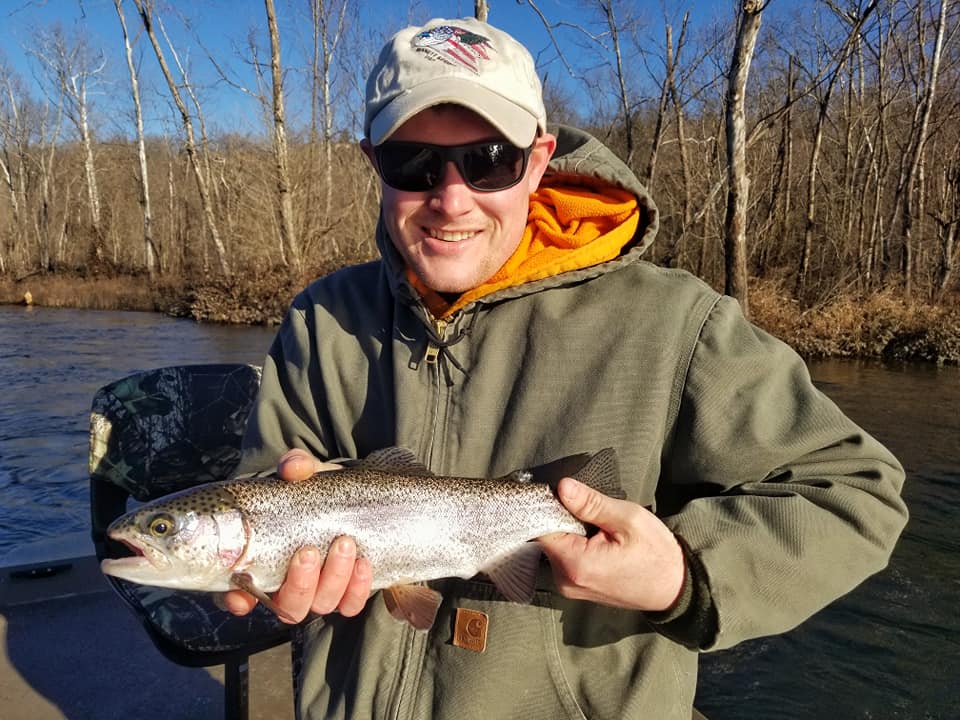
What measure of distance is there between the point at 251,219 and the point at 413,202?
108 ft

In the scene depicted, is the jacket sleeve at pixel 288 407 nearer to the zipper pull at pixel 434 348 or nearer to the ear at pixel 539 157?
the zipper pull at pixel 434 348

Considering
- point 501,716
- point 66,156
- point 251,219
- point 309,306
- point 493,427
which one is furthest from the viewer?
point 66,156

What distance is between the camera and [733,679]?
585 centimetres

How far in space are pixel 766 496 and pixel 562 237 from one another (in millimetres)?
1042

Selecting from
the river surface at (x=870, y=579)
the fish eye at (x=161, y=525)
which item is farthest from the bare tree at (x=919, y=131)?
the fish eye at (x=161, y=525)

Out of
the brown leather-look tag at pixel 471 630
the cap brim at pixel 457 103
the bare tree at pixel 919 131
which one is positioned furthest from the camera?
the bare tree at pixel 919 131

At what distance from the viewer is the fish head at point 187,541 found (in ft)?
7.65

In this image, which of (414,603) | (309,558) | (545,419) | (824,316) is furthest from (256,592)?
(824,316)

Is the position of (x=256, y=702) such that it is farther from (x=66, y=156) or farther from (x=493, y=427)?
(x=66, y=156)

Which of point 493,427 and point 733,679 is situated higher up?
point 493,427

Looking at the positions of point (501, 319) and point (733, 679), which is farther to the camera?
point (733, 679)

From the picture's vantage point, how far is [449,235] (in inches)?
86.0

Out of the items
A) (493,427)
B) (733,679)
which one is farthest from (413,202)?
(733,679)

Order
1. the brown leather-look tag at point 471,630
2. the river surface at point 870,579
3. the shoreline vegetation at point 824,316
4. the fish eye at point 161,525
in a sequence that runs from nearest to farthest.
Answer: the brown leather-look tag at point 471,630 → the fish eye at point 161,525 → the river surface at point 870,579 → the shoreline vegetation at point 824,316
